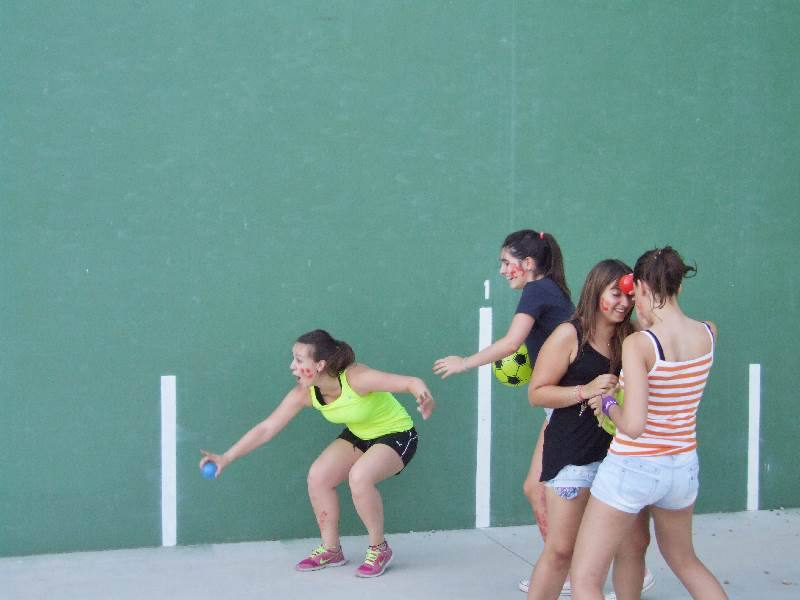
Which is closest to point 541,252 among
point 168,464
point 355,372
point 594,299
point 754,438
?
point 594,299

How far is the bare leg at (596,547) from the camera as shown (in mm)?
3816

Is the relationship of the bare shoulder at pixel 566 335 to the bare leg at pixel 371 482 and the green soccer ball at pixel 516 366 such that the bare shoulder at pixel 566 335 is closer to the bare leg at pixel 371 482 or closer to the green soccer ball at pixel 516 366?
the green soccer ball at pixel 516 366

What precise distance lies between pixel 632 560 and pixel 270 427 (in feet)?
6.56

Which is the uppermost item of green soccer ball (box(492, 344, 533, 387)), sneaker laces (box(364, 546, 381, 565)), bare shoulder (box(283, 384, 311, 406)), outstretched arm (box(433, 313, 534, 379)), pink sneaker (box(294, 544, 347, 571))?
outstretched arm (box(433, 313, 534, 379))

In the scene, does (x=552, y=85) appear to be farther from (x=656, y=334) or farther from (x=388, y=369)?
(x=656, y=334)

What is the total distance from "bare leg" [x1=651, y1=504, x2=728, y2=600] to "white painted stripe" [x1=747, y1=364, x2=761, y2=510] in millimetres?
A: 3052

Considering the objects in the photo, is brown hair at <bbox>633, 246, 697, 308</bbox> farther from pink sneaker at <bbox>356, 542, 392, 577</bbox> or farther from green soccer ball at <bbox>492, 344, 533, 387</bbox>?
pink sneaker at <bbox>356, 542, 392, 577</bbox>

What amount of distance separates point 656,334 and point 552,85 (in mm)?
2988

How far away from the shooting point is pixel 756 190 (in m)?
6.86

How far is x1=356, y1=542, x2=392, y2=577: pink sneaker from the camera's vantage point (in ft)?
17.7

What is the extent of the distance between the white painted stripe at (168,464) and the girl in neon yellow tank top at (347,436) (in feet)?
1.72

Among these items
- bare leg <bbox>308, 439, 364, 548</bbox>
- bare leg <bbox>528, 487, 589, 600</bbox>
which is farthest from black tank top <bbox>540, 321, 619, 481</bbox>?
bare leg <bbox>308, 439, 364, 548</bbox>

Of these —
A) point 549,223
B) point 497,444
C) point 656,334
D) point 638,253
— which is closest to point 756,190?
point 638,253

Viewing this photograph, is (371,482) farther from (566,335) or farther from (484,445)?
(566,335)
